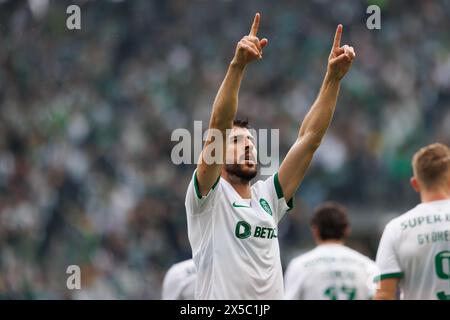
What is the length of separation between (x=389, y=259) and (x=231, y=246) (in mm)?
921

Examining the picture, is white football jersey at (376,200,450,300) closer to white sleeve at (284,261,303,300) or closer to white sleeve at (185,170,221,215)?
white sleeve at (185,170,221,215)

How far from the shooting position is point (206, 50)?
16047mm

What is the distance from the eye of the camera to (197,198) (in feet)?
18.6

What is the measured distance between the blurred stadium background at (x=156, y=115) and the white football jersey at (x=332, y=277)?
17.6 feet

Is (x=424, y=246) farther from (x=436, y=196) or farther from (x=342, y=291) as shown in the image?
(x=342, y=291)

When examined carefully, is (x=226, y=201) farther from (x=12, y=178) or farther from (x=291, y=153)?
(x=12, y=178)

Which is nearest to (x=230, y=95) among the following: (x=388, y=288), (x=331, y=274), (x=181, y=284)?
(x=388, y=288)

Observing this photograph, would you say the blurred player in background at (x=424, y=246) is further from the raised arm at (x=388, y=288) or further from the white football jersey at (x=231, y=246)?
the white football jersey at (x=231, y=246)

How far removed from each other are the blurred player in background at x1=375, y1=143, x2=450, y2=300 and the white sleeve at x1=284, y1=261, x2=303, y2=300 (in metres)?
1.61

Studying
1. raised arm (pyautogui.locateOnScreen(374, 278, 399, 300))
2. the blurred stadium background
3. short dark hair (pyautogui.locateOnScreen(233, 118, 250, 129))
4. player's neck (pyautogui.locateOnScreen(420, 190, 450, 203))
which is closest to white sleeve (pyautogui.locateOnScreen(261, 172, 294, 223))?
short dark hair (pyautogui.locateOnScreen(233, 118, 250, 129))

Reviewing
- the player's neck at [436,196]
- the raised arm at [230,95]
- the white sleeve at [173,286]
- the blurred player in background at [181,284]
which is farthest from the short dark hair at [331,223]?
the raised arm at [230,95]

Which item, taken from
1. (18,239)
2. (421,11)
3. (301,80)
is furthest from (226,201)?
(421,11)

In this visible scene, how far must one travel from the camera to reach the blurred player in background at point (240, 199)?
554 cm
